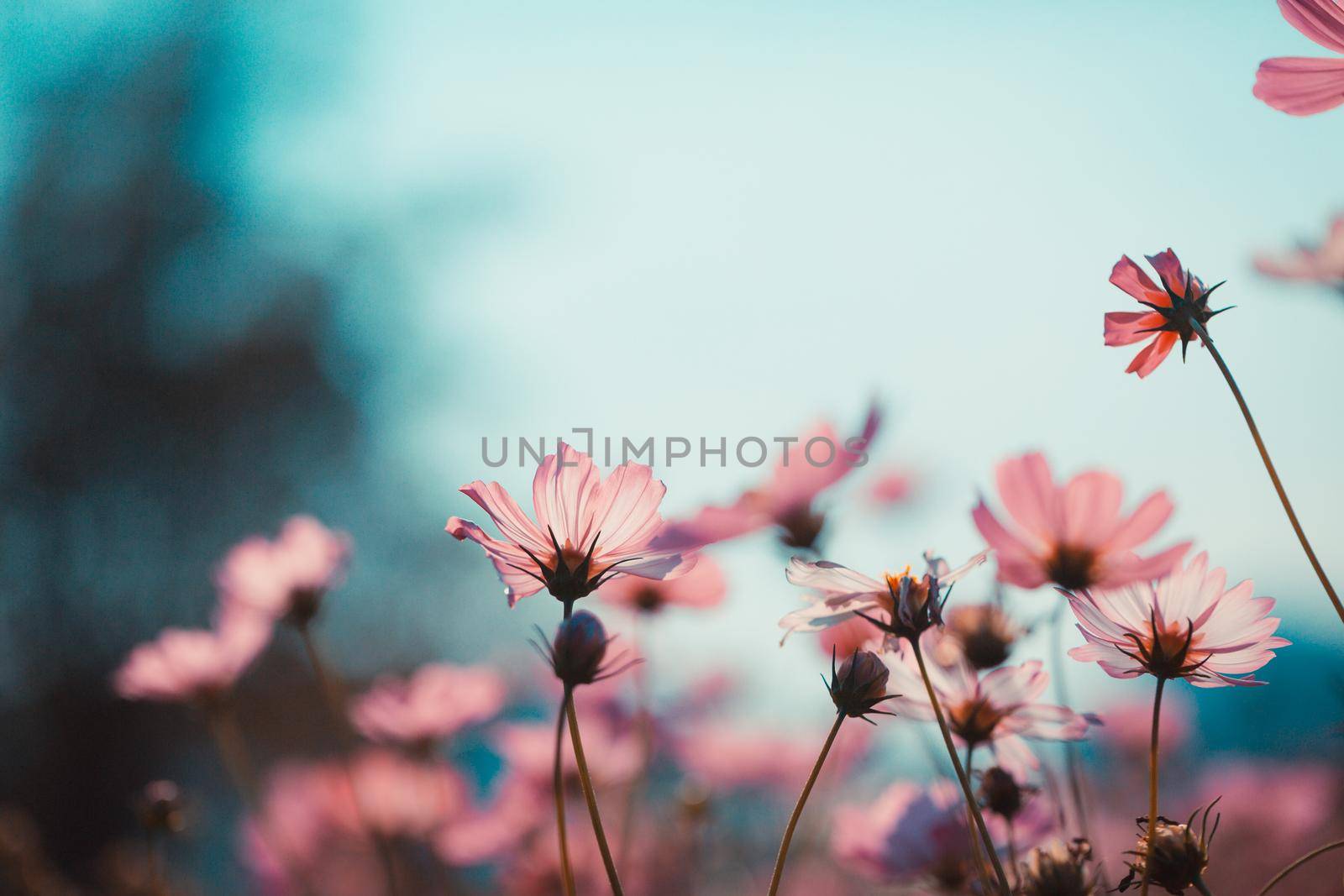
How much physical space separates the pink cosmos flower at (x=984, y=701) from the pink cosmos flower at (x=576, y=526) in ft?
0.34

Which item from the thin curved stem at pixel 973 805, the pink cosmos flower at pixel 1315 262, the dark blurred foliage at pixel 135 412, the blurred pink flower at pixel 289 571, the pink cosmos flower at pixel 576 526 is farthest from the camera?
the dark blurred foliage at pixel 135 412

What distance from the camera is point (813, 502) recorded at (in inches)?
24.0

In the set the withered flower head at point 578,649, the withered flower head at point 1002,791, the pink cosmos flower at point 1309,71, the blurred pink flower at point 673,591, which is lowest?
the withered flower head at point 1002,791

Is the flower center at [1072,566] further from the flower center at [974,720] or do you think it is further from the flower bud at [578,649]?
the flower bud at [578,649]

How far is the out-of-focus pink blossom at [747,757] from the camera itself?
91cm

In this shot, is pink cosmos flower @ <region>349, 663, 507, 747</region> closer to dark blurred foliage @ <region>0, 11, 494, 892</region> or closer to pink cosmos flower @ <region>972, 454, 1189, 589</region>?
pink cosmos flower @ <region>972, 454, 1189, 589</region>

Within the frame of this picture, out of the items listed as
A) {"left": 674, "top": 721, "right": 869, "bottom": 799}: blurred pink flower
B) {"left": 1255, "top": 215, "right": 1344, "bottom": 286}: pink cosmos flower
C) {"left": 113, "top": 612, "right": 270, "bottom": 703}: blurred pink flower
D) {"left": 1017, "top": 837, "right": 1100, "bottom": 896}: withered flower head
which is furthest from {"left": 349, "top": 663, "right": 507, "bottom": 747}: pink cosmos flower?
{"left": 1255, "top": 215, "right": 1344, "bottom": 286}: pink cosmos flower

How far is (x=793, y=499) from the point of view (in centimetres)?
60

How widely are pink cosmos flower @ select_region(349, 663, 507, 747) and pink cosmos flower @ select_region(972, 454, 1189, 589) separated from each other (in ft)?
1.54

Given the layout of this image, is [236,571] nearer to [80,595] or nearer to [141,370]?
[80,595]

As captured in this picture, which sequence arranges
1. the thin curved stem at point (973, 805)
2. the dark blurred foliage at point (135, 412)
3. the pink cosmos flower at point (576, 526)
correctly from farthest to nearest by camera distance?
the dark blurred foliage at point (135, 412)
the pink cosmos flower at point (576, 526)
the thin curved stem at point (973, 805)

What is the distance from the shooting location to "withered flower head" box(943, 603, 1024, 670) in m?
0.41

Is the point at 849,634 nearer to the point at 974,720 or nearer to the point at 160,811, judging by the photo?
the point at 974,720

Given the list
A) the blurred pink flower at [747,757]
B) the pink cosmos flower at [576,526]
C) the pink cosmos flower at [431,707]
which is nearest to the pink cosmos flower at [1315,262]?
the pink cosmos flower at [576,526]
